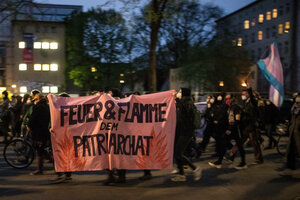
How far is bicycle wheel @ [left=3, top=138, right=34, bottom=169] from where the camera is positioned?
8.62 meters

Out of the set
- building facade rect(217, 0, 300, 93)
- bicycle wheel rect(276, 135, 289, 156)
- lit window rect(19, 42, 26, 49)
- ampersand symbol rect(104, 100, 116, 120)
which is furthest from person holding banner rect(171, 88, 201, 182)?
building facade rect(217, 0, 300, 93)

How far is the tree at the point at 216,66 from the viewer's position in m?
38.8

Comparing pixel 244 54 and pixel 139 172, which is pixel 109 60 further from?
pixel 139 172

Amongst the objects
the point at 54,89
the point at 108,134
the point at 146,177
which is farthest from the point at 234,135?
the point at 54,89

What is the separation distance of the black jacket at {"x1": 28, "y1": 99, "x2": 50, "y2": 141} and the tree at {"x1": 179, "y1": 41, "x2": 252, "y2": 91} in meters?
31.8

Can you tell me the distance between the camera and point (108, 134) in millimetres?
7074

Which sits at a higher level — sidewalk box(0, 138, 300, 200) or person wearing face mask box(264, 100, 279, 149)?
person wearing face mask box(264, 100, 279, 149)

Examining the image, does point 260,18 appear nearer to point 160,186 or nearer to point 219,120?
point 219,120

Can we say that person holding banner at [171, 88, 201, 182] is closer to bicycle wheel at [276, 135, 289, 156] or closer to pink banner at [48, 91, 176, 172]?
pink banner at [48, 91, 176, 172]

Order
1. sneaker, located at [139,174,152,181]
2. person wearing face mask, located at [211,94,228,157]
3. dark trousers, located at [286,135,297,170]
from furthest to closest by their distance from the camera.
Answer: person wearing face mask, located at [211,94,228,157] → dark trousers, located at [286,135,297,170] → sneaker, located at [139,174,152,181]

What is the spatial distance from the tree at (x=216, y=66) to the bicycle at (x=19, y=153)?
31.1 meters

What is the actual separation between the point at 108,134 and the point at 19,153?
2.97 m

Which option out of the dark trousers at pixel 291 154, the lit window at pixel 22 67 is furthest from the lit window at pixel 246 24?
the dark trousers at pixel 291 154

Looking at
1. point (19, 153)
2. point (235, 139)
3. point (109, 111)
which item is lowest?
point (19, 153)
